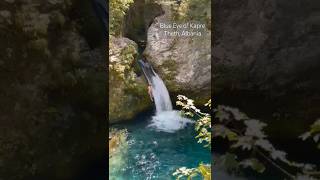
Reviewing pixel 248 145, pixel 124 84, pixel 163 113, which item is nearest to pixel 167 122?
pixel 163 113

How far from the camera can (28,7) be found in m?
2.80

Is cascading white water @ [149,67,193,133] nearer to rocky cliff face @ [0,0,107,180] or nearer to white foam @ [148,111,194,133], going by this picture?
white foam @ [148,111,194,133]

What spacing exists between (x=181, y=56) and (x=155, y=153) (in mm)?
562

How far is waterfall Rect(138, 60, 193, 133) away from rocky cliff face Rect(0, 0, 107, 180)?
266 millimetres

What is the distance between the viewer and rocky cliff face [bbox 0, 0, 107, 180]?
110 inches

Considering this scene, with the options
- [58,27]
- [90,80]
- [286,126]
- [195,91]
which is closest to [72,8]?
[58,27]

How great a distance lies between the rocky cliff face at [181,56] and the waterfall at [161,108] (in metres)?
0.04

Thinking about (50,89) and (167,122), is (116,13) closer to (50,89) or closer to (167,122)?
(50,89)

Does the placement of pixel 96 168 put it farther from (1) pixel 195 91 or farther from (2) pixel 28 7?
(2) pixel 28 7

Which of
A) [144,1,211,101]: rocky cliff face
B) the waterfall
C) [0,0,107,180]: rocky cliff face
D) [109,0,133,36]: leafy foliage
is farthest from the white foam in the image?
[109,0,133,36]: leafy foliage

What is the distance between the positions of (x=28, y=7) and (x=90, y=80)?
1.69 ft

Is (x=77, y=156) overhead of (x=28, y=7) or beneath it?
beneath

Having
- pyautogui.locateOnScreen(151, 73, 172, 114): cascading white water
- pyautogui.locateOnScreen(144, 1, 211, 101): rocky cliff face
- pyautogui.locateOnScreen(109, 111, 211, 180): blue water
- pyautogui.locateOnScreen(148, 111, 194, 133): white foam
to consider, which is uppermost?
pyautogui.locateOnScreen(144, 1, 211, 101): rocky cliff face

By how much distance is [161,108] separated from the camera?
293 cm
